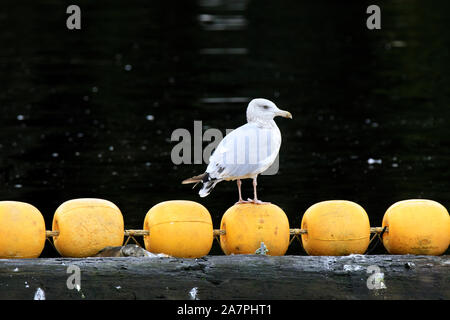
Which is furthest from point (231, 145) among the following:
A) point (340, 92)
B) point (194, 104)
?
point (340, 92)

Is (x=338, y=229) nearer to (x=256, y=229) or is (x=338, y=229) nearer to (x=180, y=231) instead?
(x=256, y=229)

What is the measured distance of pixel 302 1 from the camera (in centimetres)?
3425

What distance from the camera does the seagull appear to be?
24.9 feet

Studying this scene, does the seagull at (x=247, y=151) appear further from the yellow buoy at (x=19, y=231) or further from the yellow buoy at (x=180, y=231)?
the yellow buoy at (x=19, y=231)

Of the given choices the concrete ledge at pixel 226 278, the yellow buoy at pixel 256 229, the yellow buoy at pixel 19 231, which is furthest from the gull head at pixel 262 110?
the yellow buoy at pixel 19 231

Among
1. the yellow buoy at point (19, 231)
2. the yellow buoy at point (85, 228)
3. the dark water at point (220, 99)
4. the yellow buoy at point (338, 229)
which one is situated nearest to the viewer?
the yellow buoy at point (19, 231)

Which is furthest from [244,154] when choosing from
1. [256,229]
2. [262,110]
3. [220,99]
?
[220,99]

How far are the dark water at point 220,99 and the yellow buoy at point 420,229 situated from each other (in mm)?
1785

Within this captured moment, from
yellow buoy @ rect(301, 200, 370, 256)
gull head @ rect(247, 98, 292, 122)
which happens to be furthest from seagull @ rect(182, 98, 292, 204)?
yellow buoy @ rect(301, 200, 370, 256)

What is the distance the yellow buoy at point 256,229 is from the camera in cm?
784

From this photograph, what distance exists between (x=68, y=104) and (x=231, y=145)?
10.7 m

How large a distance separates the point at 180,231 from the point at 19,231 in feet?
4.48

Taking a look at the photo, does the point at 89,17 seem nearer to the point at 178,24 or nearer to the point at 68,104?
the point at 178,24

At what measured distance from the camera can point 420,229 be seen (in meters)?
8.02
